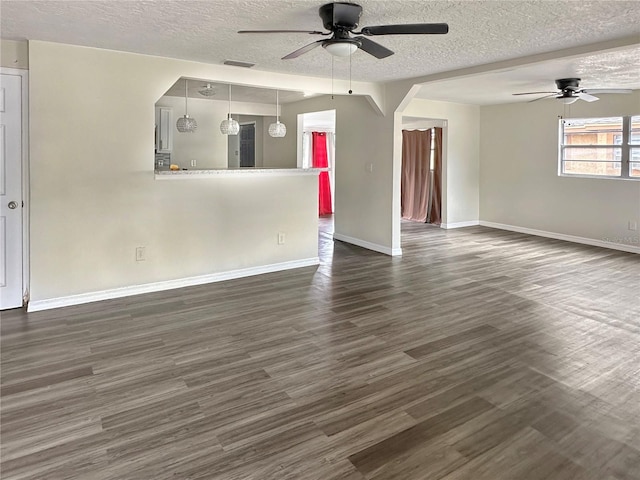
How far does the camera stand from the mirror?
7137 millimetres

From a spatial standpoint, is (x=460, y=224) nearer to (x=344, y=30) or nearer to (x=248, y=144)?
(x=248, y=144)

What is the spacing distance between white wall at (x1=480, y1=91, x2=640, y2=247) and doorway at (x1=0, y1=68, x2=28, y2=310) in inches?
303

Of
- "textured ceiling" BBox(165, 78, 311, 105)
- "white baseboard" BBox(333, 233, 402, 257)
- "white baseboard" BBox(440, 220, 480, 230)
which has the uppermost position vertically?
"textured ceiling" BBox(165, 78, 311, 105)

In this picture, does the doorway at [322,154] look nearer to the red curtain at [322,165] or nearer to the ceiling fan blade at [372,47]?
the red curtain at [322,165]

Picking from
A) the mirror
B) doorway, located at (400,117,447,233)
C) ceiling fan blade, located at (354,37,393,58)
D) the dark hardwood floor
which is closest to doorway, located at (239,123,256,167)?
the mirror

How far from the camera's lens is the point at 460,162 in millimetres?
9086

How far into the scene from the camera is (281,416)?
2.45 m

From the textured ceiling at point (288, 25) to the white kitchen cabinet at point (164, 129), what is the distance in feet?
9.40

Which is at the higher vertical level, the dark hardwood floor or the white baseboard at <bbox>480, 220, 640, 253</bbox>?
the white baseboard at <bbox>480, 220, 640, 253</bbox>

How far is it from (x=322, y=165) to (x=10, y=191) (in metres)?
7.55

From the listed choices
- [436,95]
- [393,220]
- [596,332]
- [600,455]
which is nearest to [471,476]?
[600,455]

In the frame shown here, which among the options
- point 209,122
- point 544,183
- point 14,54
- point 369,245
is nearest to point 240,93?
point 209,122

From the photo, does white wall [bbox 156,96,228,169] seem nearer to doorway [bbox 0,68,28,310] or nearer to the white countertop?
the white countertop

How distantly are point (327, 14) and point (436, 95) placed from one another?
16.5ft
